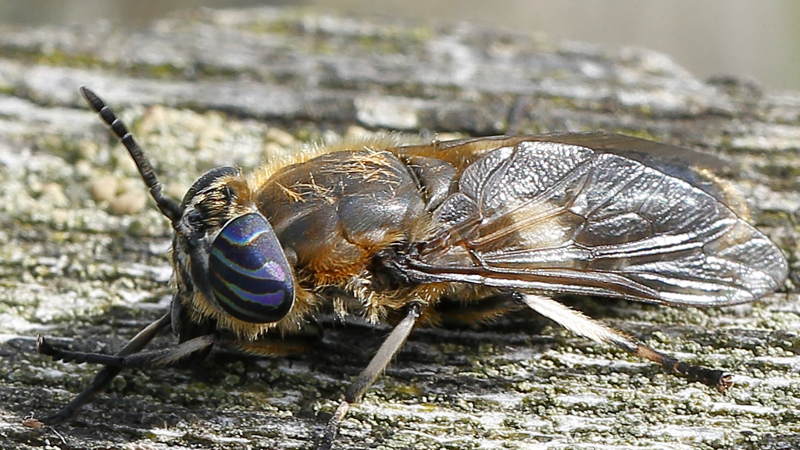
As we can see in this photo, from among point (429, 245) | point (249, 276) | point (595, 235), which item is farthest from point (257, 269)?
point (595, 235)

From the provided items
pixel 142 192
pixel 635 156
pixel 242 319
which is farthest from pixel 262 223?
pixel 635 156

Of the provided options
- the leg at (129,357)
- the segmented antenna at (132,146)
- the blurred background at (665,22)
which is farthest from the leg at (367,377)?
the blurred background at (665,22)

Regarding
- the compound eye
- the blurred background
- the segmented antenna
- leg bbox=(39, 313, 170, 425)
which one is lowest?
leg bbox=(39, 313, 170, 425)

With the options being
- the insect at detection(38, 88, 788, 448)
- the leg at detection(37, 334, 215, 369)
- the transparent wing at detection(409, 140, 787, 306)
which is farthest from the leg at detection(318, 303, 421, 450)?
the leg at detection(37, 334, 215, 369)

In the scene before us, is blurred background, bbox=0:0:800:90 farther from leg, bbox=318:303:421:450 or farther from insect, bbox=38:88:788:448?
leg, bbox=318:303:421:450

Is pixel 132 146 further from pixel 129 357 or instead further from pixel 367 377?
pixel 367 377

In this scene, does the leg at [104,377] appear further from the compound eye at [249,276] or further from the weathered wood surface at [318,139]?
the compound eye at [249,276]

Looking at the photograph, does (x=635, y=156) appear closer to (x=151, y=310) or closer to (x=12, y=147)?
(x=151, y=310)
